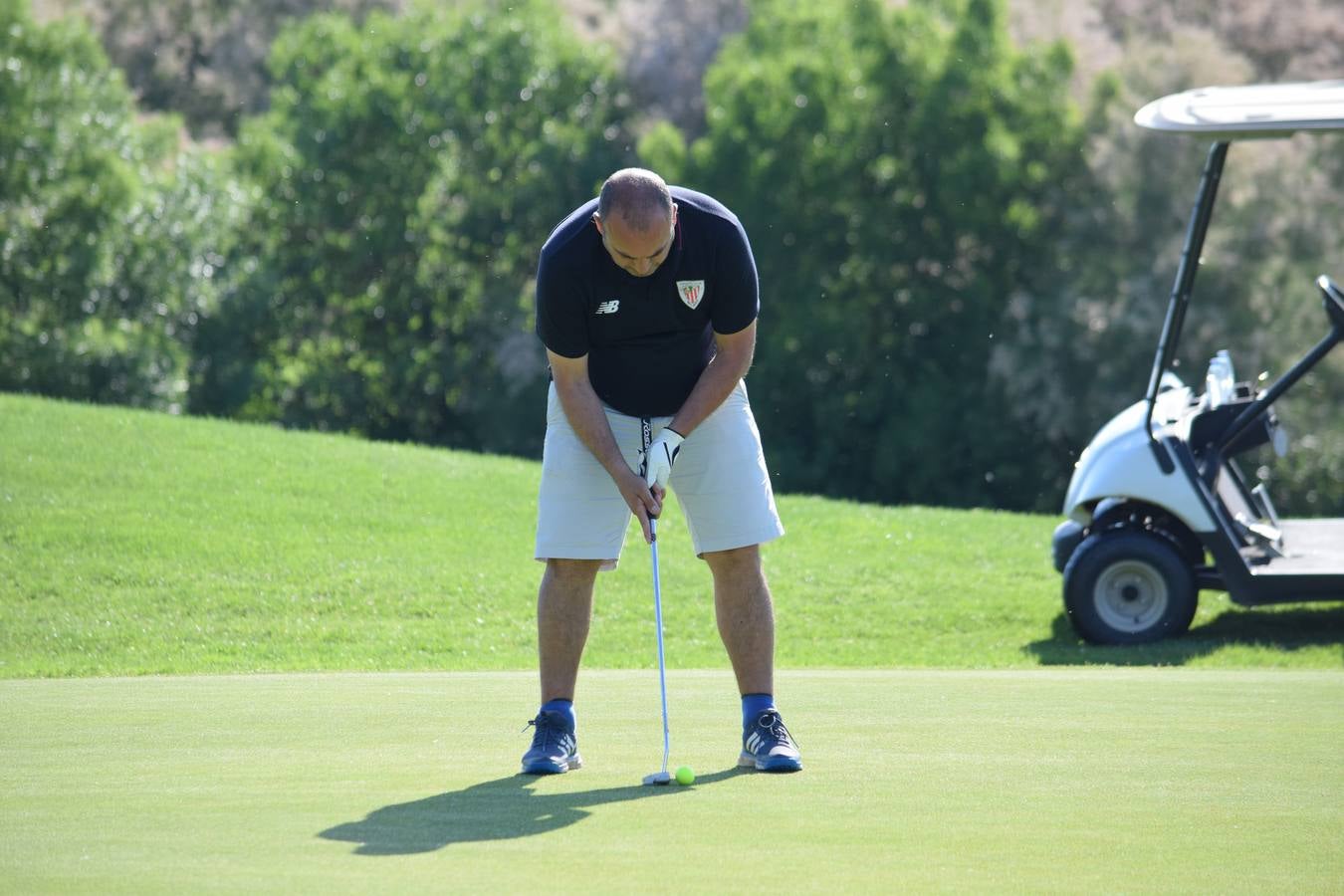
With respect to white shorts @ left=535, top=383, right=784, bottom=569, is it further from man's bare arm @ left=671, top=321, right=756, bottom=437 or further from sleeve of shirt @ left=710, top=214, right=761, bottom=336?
sleeve of shirt @ left=710, top=214, right=761, bottom=336

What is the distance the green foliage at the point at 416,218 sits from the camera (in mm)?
34812

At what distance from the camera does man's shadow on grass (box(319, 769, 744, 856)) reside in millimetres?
4086

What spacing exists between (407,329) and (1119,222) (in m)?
13.8

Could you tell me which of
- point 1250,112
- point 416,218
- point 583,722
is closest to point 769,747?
point 583,722

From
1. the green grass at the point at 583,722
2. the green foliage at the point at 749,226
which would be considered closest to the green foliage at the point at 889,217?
the green foliage at the point at 749,226

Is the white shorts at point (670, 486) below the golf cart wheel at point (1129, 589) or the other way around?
the other way around

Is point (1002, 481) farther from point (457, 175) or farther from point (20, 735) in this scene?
point (20, 735)

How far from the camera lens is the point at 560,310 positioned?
212 inches

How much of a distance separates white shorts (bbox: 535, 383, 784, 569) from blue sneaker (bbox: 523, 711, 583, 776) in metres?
0.51

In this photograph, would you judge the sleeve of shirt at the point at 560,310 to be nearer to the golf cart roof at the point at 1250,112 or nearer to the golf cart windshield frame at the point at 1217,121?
the golf cart roof at the point at 1250,112

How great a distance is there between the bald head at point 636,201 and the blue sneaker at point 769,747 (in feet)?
4.68

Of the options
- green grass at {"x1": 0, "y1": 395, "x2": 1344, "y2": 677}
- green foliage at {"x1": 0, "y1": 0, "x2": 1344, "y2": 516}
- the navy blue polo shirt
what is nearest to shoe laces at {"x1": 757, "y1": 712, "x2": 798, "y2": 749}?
the navy blue polo shirt

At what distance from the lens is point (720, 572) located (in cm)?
570

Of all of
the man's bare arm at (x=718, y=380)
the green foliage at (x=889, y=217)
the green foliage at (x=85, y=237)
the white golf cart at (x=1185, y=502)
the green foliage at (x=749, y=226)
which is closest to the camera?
the man's bare arm at (x=718, y=380)
